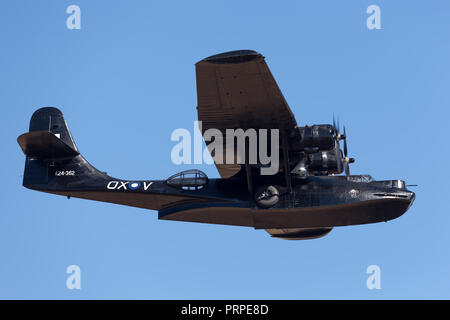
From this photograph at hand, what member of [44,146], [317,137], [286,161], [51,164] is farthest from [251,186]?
[44,146]

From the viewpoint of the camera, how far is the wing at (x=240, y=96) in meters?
19.2

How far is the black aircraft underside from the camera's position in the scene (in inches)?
837

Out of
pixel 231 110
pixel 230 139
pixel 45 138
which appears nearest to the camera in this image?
pixel 231 110

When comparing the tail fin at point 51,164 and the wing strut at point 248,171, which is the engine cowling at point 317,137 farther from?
the tail fin at point 51,164

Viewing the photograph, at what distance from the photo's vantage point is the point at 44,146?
24.3 meters

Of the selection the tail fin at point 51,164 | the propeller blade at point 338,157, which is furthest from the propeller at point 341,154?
the tail fin at point 51,164

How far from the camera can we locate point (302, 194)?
2202 centimetres

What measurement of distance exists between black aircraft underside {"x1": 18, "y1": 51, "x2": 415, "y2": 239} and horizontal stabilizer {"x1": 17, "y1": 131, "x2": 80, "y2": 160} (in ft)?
0.11

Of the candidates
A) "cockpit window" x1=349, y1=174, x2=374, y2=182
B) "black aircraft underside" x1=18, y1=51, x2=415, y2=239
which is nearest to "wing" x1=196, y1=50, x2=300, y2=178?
"black aircraft underside" x1=18, y1=51, x2=415, y2=239

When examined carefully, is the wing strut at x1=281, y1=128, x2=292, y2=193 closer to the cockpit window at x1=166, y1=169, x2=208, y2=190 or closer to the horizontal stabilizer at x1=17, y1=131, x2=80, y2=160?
the cockpit window at x1=166, y1=169, x2=208, y2=190
